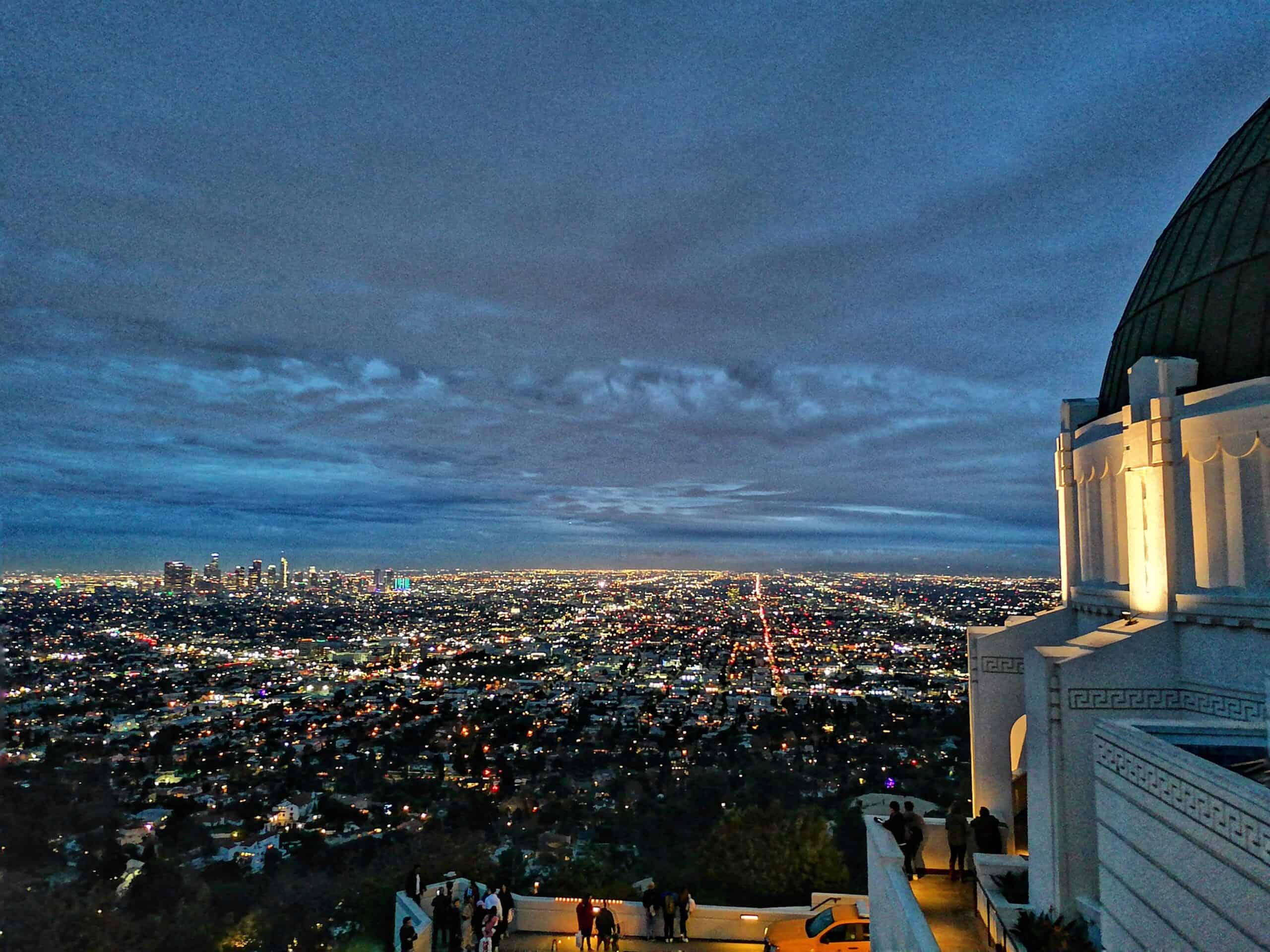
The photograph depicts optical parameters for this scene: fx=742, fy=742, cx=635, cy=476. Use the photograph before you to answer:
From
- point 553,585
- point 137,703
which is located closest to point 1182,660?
point 137,703

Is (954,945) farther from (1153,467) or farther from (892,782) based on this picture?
(892,782)

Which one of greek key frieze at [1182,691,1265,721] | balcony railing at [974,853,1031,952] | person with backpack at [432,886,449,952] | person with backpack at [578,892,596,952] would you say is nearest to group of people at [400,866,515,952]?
person with backpack at [432,886,449,952]

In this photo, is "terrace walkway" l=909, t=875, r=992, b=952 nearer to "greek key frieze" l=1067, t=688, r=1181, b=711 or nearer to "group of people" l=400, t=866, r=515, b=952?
"greek key frieze" l=1067, t=688, r=1181, b=711

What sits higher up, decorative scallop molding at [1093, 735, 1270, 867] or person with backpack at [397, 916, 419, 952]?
decorative scallop molding at [1093, 735, 1270, 867]

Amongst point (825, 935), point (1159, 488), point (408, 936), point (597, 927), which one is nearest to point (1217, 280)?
point (1159, 488)

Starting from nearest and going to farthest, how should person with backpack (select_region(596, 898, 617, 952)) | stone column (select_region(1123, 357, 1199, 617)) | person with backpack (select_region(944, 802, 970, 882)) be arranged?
stone column (select_region(1123, 357, 1199, 617))
person with backpack (select_region(944, 802, 970, 882))
person with backpack (select_region(596, 898, 617, 952))

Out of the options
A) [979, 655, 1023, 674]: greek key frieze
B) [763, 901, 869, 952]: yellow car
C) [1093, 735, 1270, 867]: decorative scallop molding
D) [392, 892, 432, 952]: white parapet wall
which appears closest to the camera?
[1093, 735, 1270, 867]: decorative scallop molding

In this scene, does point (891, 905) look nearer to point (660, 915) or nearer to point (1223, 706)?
point (1223, 706)
